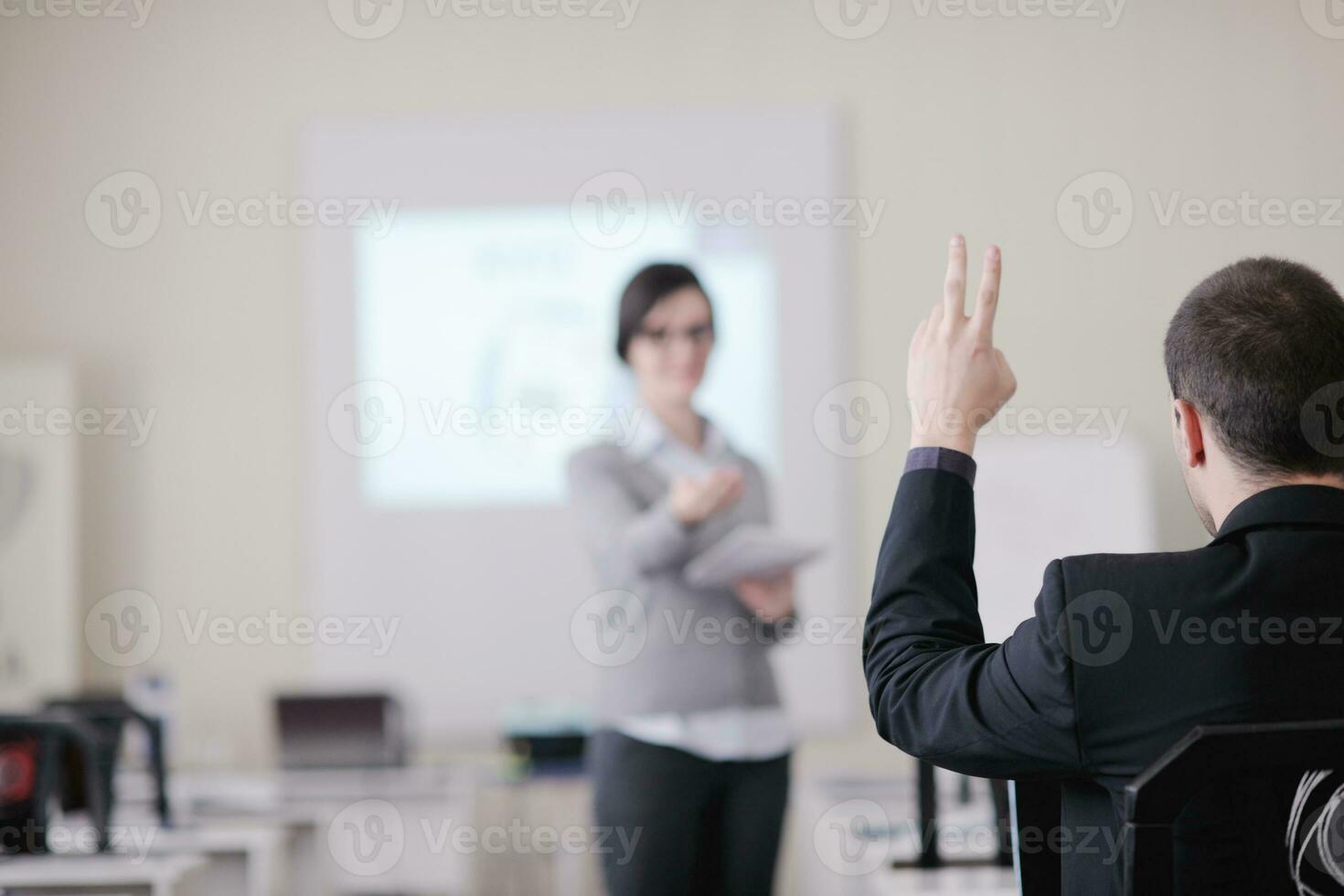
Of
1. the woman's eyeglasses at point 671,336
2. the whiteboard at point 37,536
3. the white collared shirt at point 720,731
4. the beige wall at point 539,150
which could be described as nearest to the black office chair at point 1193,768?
the white collared shirt at point 720,731

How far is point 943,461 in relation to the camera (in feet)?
3.53

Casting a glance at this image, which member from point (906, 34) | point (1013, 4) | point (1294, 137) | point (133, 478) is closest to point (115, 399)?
point (133, 478)

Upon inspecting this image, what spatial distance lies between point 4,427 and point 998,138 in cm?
355

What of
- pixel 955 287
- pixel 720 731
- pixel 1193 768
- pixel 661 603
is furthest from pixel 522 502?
pixel 1193 768

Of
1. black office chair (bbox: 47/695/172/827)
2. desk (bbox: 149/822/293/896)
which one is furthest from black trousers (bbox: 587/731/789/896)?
black office chair (bbox: 47/695/172/827)

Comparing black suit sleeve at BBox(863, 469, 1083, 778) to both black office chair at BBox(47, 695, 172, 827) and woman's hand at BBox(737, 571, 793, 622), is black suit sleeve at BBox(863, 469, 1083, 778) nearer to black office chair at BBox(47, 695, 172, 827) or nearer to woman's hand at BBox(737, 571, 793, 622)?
woman's hand at BBox(737, 571, 793, 622)

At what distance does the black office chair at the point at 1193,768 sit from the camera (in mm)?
809

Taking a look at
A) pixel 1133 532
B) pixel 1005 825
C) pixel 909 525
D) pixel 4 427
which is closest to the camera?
pixel 909 525

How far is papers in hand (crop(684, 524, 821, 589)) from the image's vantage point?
240 centimetres

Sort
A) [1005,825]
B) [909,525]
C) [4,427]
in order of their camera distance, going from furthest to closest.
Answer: [4,427]
[1005,825]
[909,525]

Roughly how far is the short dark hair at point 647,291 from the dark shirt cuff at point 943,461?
1.58 metres

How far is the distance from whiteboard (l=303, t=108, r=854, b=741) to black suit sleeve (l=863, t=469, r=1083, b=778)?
3.11 metres

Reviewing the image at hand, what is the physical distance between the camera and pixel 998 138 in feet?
14.2

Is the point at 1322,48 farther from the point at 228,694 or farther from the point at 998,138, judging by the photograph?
the point at 228,694
